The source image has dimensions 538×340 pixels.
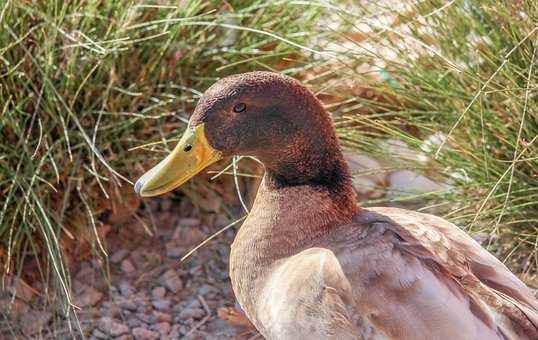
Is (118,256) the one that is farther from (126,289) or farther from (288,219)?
(288,219)

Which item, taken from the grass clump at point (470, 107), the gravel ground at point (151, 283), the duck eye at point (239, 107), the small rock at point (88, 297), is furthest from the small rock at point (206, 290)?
the duck eye at point (239, 107)

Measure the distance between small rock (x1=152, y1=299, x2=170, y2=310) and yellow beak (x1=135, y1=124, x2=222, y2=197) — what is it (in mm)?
932

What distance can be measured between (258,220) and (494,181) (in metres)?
0.78

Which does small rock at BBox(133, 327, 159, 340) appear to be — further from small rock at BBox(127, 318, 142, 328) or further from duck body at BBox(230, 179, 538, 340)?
duck body at BBox(230, 179, 538, 340)

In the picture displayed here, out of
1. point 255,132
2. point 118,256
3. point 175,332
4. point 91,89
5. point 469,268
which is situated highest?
point 255,132

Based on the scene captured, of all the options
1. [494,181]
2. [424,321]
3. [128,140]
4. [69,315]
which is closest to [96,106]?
[128,140]

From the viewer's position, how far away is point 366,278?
7.88ft

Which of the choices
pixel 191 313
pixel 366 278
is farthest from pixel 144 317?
pixel 366 278

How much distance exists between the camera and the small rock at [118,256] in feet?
11.6

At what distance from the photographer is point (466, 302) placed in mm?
2332

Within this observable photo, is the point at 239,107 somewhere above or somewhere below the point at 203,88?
above

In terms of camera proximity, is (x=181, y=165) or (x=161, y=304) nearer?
(x=181, y=165)

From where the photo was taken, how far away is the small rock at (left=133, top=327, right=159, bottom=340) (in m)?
3.28

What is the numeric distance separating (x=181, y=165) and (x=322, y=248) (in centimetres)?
39
